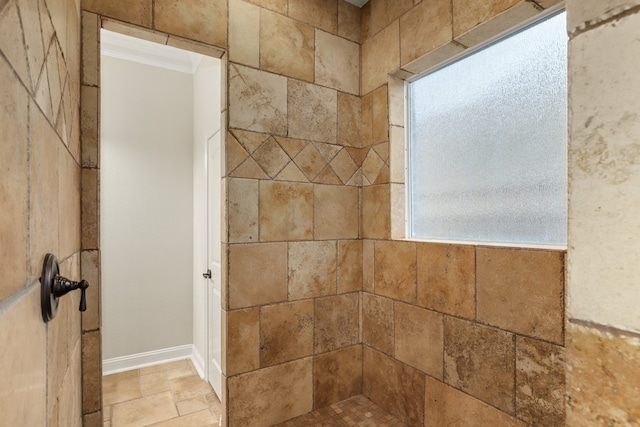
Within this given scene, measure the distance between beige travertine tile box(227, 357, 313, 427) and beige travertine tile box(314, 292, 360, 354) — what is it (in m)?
0.15

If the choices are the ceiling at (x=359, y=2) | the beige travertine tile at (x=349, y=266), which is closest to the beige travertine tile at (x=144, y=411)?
the beige travertine tile at (x=349, y=266)

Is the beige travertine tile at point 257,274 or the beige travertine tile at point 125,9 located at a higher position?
the beige travertine tile at point 125,9

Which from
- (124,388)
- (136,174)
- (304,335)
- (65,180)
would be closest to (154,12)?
(65,180)

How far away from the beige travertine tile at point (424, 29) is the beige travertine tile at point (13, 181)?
176 centimetres

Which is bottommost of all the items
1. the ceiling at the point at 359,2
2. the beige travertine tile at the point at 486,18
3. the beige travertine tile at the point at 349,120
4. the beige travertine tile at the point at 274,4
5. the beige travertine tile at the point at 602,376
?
the beige travertine tile at the point at 602,376

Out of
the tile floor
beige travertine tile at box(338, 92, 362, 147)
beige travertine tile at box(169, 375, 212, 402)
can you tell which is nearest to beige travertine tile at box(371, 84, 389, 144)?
beige travertine tile at box(338, 92, 362, 147)

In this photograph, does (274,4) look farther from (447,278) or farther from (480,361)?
(480,361)

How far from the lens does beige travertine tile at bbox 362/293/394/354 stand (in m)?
2.00

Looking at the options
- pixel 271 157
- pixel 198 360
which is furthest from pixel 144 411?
pixel 271 157

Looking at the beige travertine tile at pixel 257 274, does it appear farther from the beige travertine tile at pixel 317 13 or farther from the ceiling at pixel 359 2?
the ceiling at pixel 359 2

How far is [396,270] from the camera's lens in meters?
1.96

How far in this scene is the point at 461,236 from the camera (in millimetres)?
1779

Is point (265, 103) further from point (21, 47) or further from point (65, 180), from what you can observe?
point (21, 47)

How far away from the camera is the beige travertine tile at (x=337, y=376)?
2.06 meters
